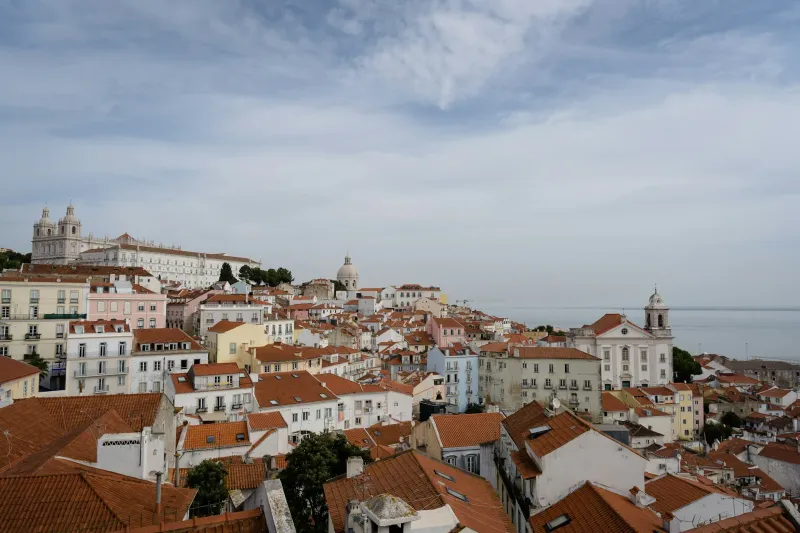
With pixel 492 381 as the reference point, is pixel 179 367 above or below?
above

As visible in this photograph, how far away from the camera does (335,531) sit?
35.2 ft

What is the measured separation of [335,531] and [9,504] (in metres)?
5.65

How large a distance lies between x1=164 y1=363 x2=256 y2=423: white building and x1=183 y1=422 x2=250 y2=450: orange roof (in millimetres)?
5104

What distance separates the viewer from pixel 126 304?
156ft

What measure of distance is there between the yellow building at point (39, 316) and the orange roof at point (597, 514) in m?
37.8

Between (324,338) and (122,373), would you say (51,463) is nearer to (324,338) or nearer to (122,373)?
(122,373)

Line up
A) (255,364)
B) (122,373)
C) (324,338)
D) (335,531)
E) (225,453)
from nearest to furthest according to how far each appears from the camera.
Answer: (335,531) → (225,453) → (122,373) → (255,364) → (324,338)

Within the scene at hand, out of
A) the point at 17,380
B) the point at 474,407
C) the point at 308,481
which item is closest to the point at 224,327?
the point at 17,380

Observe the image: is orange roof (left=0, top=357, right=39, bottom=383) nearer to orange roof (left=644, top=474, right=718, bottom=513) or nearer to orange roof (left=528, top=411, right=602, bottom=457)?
orange roof (left=528, top=411, right=602, bottom=457)

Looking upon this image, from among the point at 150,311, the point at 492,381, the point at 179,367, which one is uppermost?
the point at 150,311

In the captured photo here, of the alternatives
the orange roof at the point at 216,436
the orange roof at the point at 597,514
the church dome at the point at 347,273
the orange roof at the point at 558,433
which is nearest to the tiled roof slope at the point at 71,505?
the orange roof at the point at 597,514

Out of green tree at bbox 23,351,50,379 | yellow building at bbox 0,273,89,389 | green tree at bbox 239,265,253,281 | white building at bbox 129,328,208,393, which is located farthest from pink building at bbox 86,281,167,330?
green tree at bbox 239,265,253,281

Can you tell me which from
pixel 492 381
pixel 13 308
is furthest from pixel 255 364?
pixel 492 381

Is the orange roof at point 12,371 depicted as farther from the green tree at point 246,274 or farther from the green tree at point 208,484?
the green tree at point 246,274
